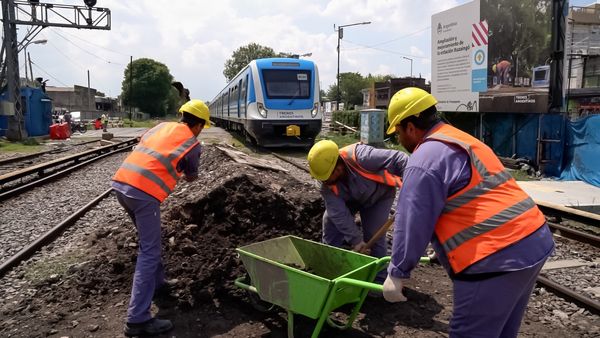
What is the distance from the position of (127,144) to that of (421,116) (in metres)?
21.7

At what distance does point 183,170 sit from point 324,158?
3.93 ft

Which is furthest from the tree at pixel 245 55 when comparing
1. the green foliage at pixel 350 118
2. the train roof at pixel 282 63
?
the train roof at pixel 282 63

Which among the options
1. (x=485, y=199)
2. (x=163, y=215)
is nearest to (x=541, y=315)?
(x=485, y=199)

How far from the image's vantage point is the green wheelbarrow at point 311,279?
303cm

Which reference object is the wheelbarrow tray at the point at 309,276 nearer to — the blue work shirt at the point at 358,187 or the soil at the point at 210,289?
the blue work shirt at the point at 358,187

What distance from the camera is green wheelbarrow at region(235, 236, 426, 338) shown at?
9.95ft

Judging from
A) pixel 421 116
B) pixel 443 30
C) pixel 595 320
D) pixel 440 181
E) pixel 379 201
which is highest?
pixel 443 30

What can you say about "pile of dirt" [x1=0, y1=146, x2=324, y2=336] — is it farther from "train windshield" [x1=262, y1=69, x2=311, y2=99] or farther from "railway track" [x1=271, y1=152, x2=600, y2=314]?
"train windshield" [x1=262, y1=69, x2=311, y2=99]

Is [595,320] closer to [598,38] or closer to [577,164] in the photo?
[577,164]

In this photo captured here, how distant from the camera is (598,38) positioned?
34312mm

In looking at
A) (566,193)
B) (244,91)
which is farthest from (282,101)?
(566,193)

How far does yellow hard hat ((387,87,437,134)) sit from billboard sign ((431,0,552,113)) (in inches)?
474

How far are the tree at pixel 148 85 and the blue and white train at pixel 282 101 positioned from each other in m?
69.3

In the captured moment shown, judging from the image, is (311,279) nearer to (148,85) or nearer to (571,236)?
(571,236)
